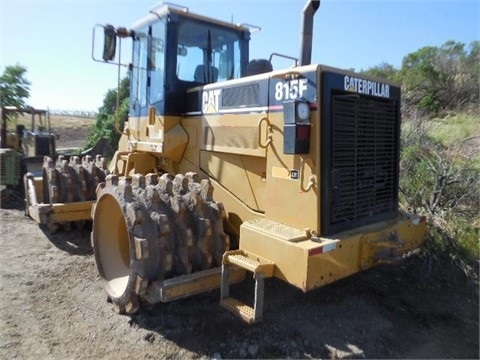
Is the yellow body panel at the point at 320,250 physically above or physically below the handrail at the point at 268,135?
below

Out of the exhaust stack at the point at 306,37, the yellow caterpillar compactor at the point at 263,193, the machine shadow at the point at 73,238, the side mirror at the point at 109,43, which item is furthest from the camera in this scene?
the machine shadow at the point at 73,238

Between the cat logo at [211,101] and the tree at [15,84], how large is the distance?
82.4 ft

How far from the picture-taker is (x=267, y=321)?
3.68m

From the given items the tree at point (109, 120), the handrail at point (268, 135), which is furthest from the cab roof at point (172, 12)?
the tree at point (109, 120)

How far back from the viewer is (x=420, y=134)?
799 cm

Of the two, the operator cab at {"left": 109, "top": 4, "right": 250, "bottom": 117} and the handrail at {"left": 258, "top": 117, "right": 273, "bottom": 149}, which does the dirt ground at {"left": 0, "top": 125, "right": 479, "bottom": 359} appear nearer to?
the handrail at {"left": 258, "top": 117, "right": 273, "bottom": 149}

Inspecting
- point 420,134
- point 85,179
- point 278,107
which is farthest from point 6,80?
point 278,107

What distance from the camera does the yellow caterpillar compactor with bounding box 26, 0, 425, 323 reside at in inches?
129

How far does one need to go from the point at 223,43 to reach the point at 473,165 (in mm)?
4306

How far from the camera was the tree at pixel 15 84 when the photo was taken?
84.1ft

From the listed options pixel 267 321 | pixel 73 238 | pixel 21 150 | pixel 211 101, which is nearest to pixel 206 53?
pixel 211 101

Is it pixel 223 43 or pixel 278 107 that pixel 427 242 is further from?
pixel 223 43

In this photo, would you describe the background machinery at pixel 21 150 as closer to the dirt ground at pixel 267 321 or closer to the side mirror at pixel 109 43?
the dirt ground at pixel 267 321

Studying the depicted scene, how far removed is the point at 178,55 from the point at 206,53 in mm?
382
